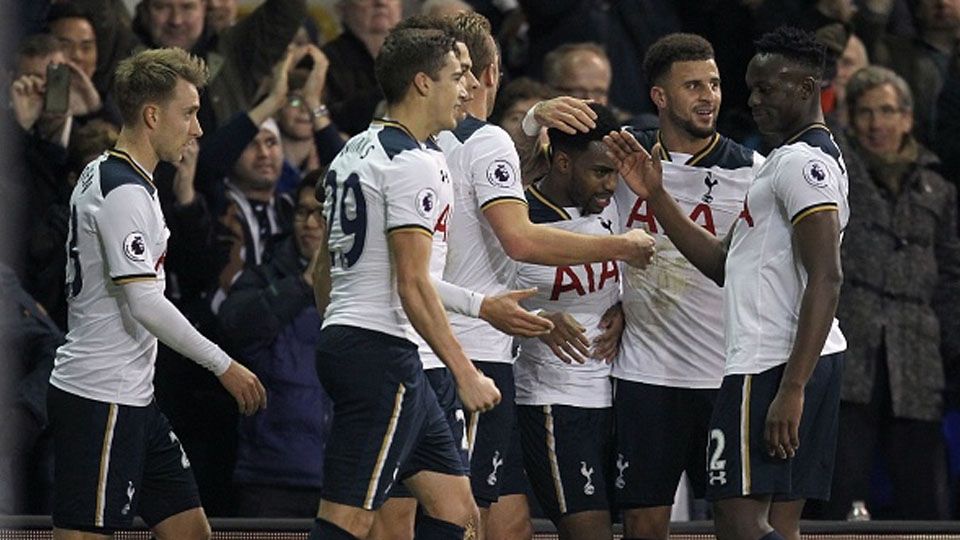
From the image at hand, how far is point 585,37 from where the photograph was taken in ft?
38.0

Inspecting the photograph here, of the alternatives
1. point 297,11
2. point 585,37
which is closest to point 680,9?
point 585,37

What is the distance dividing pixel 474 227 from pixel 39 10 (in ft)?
11.2

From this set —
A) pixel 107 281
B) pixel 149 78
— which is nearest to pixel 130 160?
pixel 149 78

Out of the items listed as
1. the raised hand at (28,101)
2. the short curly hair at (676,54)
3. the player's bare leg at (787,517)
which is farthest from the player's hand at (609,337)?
the raised hand at (28,101)

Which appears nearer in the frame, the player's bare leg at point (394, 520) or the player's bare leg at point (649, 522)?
the player's bare leg at point (394, 520)

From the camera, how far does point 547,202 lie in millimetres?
8328

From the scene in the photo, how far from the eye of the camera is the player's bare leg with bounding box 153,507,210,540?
7848 mm

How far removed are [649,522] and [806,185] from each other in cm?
160

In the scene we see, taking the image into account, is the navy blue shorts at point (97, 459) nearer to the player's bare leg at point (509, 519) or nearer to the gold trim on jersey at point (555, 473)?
the player's bare leg at point (509, 519)

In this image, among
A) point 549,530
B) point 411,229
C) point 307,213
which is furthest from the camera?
point 307,213

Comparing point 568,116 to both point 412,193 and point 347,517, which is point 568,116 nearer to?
point 412,193

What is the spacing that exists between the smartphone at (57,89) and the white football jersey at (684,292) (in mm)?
2979

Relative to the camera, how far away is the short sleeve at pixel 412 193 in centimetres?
705

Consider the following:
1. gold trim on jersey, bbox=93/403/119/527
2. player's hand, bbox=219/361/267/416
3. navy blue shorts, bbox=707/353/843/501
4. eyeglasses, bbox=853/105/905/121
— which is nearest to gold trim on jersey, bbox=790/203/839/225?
navy blue shorts, bbox=707/353/843/501
